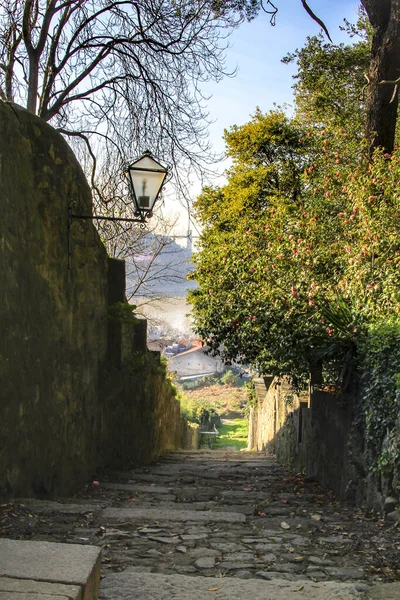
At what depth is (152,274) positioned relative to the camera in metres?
21.4

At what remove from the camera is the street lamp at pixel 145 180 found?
6.58 m

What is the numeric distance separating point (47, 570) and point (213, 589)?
3.40 ft

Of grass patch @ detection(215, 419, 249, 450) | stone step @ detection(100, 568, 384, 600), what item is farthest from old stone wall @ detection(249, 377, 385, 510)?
grass patch @ detection(215, 419, 249, 450)

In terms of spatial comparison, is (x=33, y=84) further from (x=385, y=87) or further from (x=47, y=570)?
(x=47, y=570)

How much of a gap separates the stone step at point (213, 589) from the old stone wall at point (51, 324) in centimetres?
178

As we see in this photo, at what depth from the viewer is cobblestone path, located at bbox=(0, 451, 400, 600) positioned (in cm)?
316

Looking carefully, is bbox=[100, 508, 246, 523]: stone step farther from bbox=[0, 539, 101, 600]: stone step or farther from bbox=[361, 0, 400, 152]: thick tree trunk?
bbox=[361, 0, 400, 152]: thick tree trunk

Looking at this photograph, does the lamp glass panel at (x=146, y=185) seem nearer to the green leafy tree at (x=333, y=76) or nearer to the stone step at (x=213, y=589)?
the stone step at (x=213, y=589)

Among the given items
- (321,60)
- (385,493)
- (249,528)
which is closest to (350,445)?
(385,493)

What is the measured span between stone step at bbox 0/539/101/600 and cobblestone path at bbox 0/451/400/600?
522mm

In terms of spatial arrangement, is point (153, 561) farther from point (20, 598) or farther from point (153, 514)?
point (20, 598)

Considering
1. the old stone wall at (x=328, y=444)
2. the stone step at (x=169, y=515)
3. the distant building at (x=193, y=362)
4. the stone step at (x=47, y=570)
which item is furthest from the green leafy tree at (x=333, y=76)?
the distant building at (x=193, y=362)

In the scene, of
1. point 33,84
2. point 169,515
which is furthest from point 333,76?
point 169,515

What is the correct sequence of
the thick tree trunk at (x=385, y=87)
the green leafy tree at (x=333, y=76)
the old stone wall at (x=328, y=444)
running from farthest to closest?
1. the green leafy tree at (x=333, y=76)
2. the thick tree trunk at (x=385, y=87)
3. the old stone wall at (x=328, y=444)
